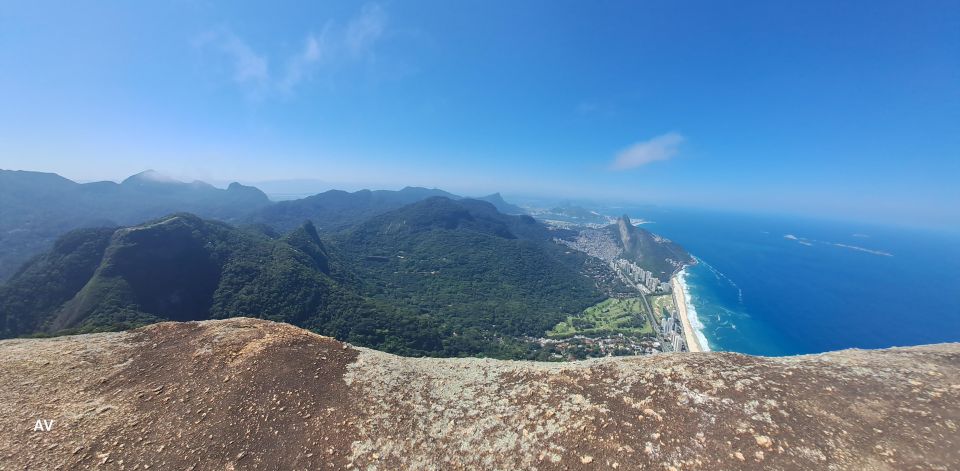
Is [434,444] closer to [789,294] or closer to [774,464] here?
[774,464]

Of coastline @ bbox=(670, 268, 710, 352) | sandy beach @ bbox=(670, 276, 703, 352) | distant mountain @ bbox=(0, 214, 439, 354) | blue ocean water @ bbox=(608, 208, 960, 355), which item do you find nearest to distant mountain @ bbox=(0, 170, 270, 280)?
distant mountain @ bbox=(0, 214, 439, 354)

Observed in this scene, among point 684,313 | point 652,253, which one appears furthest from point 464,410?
point 652,253

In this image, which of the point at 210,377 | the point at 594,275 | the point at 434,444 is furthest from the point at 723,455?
the point at 594,275

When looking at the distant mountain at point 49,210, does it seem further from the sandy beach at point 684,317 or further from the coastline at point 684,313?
the coastline at point 684,313

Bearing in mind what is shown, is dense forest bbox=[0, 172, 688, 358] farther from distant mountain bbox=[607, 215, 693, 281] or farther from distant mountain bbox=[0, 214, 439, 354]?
distant mountain bbox=[607, 215, 693, 281]

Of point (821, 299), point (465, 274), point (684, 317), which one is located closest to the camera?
point (684, 317)

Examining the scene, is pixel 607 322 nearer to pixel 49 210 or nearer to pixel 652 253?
pixel 652 253
